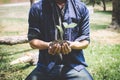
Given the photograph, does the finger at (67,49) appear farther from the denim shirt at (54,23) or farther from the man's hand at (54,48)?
the denim shirt at (54,23)

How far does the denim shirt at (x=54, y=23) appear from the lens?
3.76 meters

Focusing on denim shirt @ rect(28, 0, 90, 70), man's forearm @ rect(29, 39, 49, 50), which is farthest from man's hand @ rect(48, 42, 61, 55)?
denim shirt @ rect(28, 0, 90, 70)

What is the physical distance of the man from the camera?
144 inches

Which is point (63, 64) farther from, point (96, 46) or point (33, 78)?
point (96, 46)

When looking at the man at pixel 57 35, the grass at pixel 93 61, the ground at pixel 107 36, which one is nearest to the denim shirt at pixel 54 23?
the man at pixel 57 35

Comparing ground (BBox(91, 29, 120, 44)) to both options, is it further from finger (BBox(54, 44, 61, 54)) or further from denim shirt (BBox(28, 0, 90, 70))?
finger (BBox(54, 44, 61, 54))

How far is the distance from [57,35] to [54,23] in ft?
0.53

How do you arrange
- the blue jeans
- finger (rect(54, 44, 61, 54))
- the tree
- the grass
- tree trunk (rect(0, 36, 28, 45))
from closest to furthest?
finger (rect(54, 44, 61, 54)) < the blue jeans < the grass < tree trunk (rect(0, 36, 28, 45)) < the tree

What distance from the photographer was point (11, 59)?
29.0 feet

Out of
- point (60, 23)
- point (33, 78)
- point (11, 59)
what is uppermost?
point (60, 23)

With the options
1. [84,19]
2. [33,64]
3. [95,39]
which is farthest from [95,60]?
[84,19]

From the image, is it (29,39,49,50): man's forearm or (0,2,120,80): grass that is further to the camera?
(0,2,120,80): grass

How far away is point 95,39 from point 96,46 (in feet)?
4.58

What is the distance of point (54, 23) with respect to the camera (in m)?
3.75
